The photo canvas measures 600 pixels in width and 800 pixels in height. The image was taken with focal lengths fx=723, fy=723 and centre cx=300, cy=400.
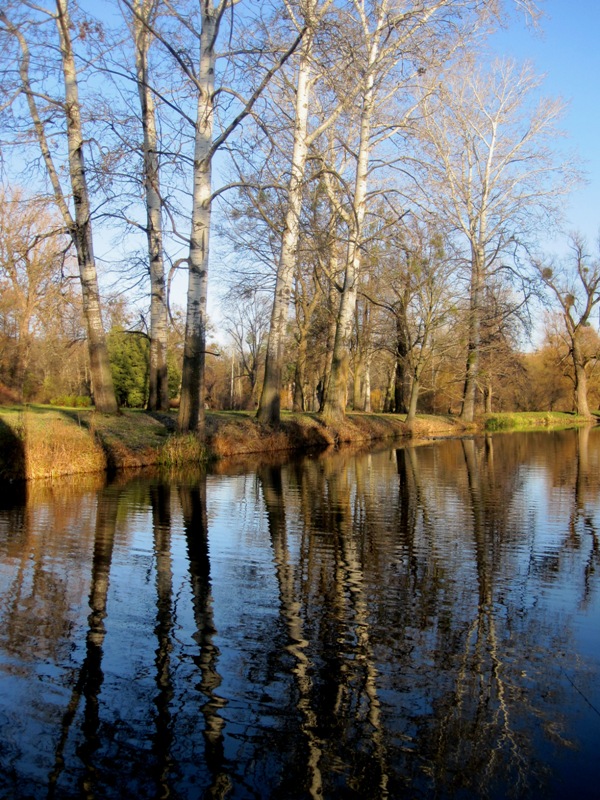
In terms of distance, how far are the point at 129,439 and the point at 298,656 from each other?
38.5 ft

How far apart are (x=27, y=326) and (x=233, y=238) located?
15008 millimetres

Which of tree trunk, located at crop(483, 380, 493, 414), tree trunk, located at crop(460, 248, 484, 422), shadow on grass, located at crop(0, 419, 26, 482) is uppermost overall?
tree trunk, located at crop(460, 248, 484, 422)

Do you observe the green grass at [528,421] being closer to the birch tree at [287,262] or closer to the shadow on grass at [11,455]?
the birch tree at [287,262]

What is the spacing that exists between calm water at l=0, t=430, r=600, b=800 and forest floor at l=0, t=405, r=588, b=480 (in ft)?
12.4

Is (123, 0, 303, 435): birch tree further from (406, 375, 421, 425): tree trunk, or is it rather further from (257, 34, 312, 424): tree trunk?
(406, 375, 421, 425): tree trunk

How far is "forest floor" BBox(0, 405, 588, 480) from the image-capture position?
510 inches

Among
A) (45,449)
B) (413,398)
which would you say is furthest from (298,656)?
(413,398)

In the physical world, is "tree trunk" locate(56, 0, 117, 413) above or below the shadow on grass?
above

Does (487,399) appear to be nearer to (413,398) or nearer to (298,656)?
(413,398)

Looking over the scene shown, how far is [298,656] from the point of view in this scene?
4512mm

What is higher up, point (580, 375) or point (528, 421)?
point (580, 375)

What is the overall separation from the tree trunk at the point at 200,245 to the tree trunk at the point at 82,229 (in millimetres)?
2229

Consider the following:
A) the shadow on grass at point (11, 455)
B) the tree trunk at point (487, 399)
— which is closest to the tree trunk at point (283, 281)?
the shadow on grass at point (11, 455)

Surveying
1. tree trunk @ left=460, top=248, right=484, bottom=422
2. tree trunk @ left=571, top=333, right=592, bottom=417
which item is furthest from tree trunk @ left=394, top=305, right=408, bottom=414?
tree trunk @ left=571, top=333, right=592, bottom=417
